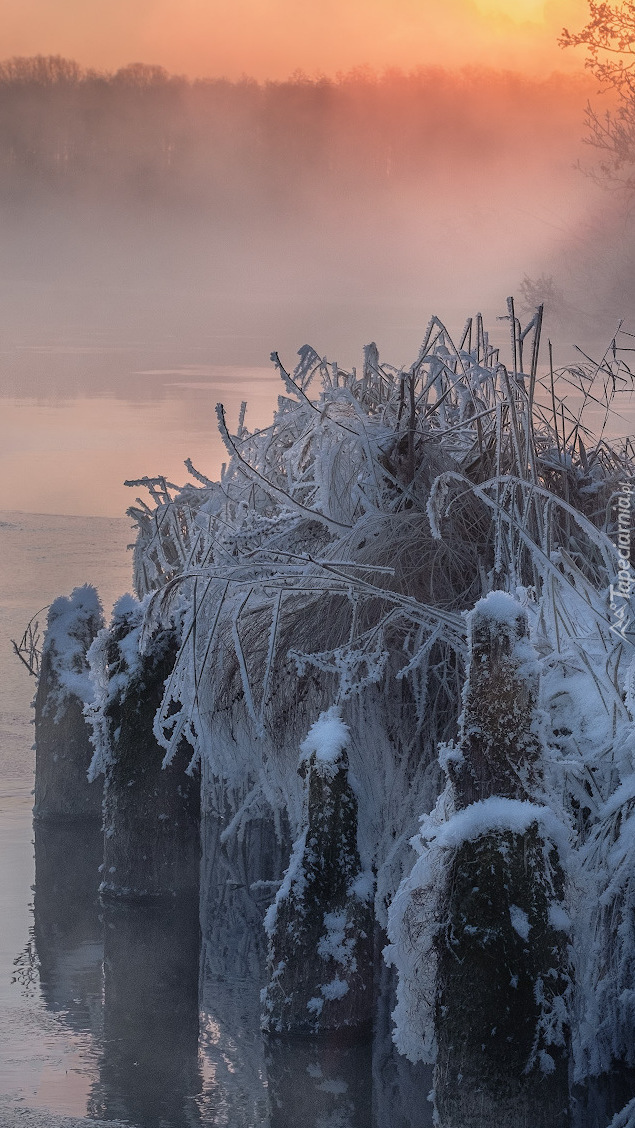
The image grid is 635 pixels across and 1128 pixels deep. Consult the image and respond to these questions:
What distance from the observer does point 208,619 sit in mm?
13797

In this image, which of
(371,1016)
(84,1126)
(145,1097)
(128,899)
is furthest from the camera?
(128,899)

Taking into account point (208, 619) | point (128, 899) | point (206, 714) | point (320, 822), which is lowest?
point (128, 899)

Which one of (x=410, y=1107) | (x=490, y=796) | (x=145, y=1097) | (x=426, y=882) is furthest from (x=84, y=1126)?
(x=490, y=796)

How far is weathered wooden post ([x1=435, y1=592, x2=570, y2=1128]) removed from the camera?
820 centimetres

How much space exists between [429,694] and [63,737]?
312 inches

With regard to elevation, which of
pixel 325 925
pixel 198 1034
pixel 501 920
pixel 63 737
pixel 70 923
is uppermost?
pixel 63 737

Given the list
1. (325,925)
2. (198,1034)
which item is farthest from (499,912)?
(198,1034)

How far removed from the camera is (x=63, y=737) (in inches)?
758

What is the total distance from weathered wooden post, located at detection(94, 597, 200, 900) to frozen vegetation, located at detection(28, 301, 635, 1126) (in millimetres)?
76

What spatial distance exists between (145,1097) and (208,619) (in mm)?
4752

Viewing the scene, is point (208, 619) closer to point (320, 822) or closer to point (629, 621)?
point (320, 822)

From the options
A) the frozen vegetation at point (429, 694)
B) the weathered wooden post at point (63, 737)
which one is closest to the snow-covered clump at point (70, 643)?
the weathered wooden post at point (63, 737)

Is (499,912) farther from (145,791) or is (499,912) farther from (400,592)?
(145,791)

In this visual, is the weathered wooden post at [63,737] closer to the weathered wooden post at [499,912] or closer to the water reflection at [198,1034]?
the water reflection at [198,1034]
